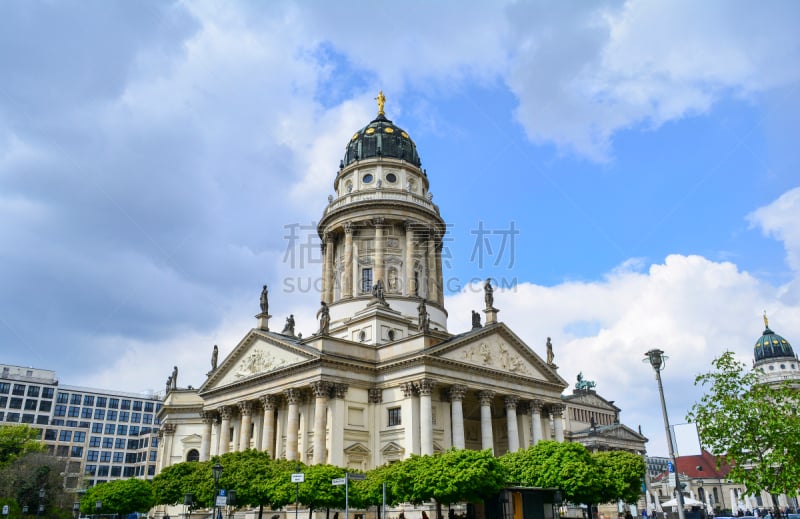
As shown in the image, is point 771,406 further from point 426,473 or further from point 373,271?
point 373,271

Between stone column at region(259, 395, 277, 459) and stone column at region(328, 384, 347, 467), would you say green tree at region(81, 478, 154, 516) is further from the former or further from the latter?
stone column at region(328, 384, 347, 467)

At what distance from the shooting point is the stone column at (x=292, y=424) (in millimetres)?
48750

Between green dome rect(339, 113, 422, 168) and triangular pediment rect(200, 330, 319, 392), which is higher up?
green dome rect(339, 113, 422, 168)

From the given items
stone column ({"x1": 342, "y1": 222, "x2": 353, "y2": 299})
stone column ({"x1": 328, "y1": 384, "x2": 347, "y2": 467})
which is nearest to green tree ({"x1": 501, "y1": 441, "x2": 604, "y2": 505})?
stone column ({"x1": 328, "y1": 384, "x2": 347, "y2": 467})

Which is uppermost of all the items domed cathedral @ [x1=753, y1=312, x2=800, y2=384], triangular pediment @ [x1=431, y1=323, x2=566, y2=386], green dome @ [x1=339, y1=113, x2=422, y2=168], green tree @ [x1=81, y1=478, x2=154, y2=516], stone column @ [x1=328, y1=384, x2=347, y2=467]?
green dome @ [x1=339, y1=113, x2=422, y2=168]

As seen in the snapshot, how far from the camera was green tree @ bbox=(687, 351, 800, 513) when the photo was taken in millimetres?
24016

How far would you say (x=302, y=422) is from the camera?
50750mm

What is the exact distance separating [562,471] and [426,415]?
11.1m

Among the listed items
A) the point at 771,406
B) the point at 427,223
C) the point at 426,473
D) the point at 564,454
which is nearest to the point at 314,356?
the point at 426,473

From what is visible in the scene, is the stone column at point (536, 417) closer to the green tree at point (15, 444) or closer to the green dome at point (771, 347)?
the green tree at point (15, 444)

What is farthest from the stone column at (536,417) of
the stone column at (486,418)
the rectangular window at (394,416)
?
the rectangular window at (394,416)

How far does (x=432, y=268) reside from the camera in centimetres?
6800

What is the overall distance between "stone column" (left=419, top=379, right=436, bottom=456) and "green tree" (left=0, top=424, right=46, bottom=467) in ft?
171

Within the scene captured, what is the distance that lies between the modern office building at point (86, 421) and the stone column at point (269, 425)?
61415 mm
